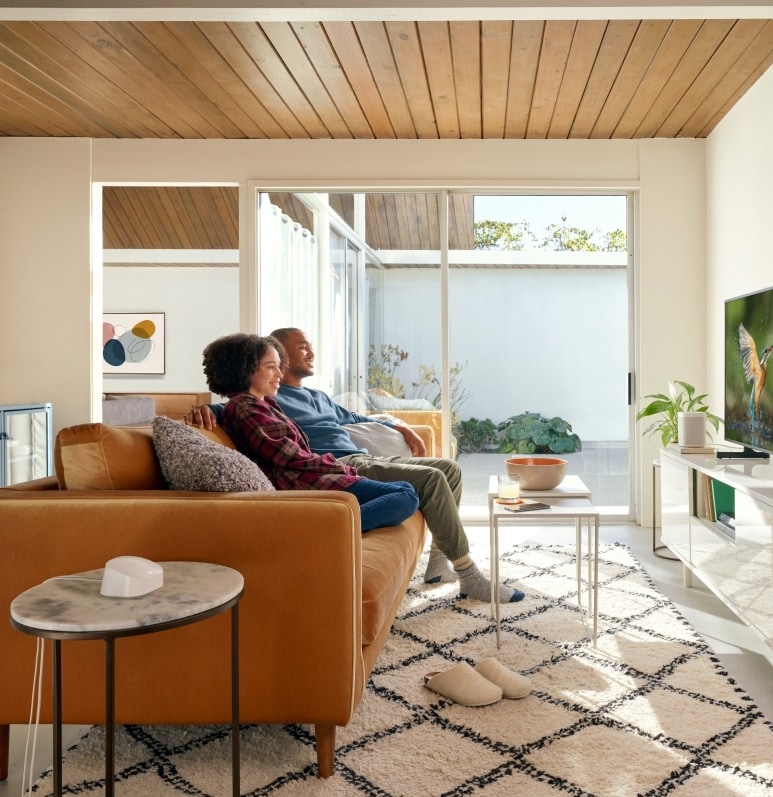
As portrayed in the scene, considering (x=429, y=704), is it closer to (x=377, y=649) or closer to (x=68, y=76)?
(x=377, y=649)

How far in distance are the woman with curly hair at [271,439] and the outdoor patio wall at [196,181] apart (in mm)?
2441

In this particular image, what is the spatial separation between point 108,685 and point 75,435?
0.83 m

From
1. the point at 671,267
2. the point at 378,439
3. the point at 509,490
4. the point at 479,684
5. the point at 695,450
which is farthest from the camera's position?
the point at 671,267

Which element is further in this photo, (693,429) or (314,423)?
(314,423)

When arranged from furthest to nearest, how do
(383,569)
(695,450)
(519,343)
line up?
(519,343)
(695,450)
(383,569)

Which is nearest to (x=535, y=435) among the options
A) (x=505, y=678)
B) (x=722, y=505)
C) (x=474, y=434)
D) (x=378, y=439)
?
(x=474, y=434)

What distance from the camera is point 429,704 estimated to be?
2.23m

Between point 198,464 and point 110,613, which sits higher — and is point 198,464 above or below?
above

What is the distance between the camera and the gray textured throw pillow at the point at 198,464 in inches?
78.5

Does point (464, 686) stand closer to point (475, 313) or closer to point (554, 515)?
point (554, 515)

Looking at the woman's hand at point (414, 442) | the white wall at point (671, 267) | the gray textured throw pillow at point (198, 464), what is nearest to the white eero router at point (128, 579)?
the gray textured throw pillow at point (198, 464)

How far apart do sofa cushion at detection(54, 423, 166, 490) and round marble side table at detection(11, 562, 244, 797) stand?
1.34 ft

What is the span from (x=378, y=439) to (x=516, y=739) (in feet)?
7.18

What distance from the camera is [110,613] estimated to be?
139cm
